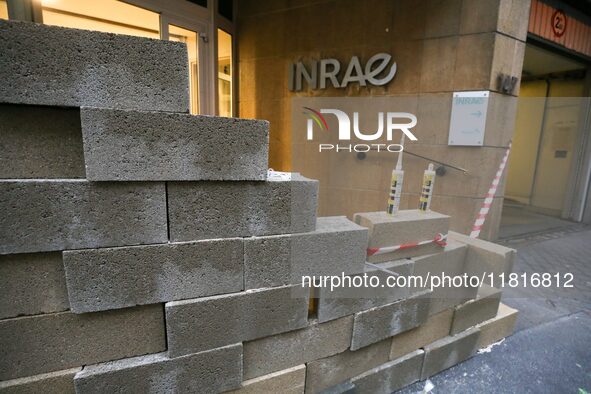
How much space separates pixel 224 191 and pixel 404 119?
16.1 feet

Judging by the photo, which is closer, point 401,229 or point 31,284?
point 31,284

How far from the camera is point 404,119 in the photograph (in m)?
5.74

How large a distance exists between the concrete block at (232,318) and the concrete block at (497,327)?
2152mm

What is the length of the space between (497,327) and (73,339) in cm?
372

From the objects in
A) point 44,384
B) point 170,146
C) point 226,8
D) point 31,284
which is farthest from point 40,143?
point 226,8

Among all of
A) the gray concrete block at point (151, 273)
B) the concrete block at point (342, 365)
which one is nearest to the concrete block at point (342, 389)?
the concrete block at point (342, 365)

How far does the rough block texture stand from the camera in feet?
6.73

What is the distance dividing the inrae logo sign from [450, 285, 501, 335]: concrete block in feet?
9.61

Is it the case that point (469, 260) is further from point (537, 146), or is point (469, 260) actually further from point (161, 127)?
point (537, 146)

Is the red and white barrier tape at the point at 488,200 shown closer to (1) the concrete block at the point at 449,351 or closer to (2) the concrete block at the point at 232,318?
(1) the concrete block at the point at 449,351

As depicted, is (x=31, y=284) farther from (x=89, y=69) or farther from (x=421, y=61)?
(x=421, y=61)

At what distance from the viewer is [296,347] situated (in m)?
2.15

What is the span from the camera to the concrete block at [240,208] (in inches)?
66.7

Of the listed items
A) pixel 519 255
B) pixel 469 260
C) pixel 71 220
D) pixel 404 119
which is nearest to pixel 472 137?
pixel 404 119
